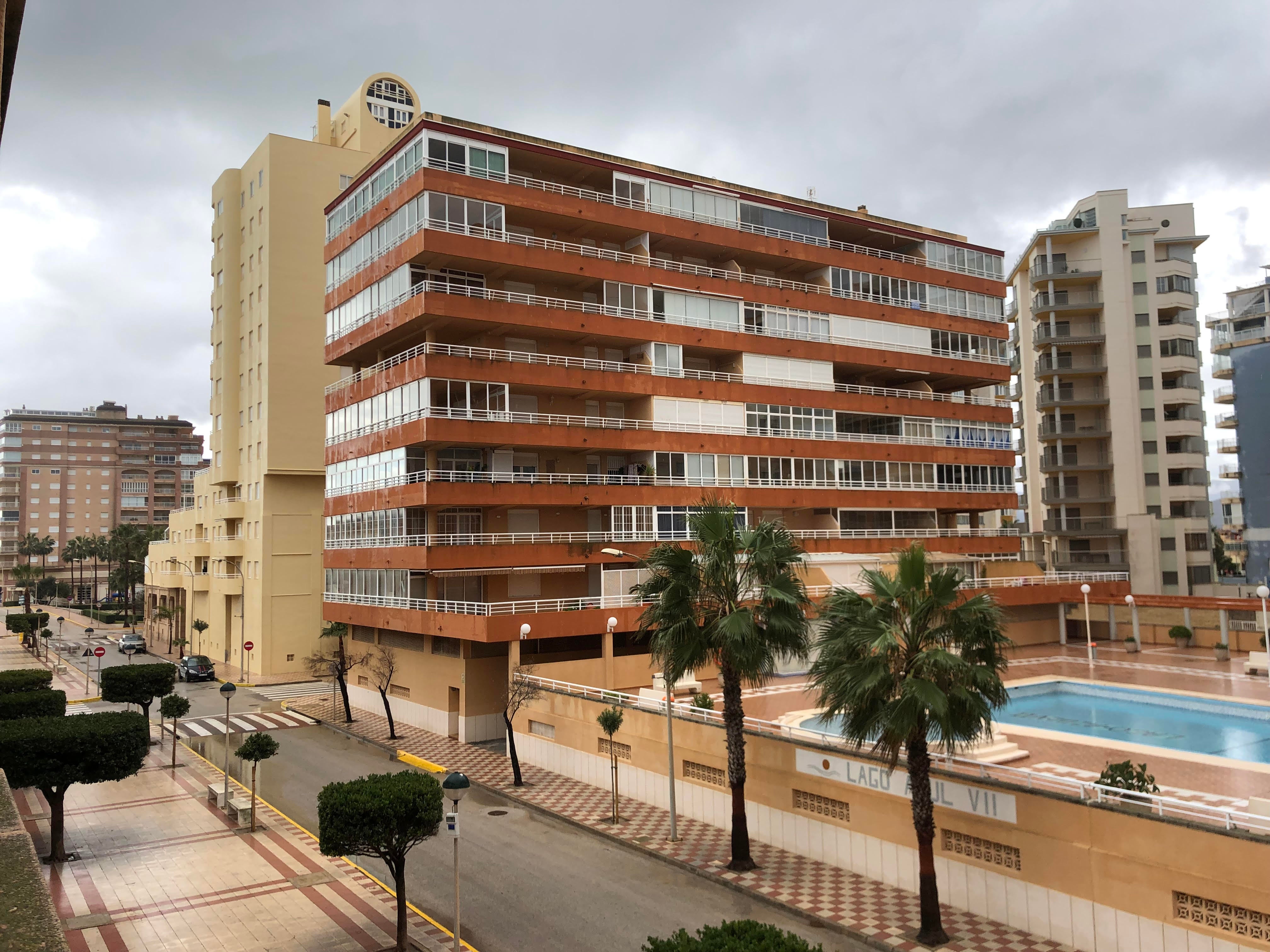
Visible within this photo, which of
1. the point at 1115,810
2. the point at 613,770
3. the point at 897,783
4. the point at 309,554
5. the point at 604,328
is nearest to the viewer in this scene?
the point at 1115,810

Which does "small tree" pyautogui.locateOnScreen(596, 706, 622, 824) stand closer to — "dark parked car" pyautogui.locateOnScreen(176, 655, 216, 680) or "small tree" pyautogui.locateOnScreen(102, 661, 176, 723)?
"small tree" pyautogui.locateOnScreen(102, 661, 176, 723)

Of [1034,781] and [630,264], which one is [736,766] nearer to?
[1034,781]

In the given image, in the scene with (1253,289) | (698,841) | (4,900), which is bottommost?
(698,841)

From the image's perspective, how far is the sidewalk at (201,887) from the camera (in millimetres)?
17750

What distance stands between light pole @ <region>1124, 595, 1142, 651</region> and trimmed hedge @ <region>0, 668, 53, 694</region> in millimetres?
51629

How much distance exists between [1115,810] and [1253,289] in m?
77.1

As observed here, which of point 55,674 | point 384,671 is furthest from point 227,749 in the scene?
point 55,674

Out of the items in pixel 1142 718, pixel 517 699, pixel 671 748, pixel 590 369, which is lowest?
pixel 1142 718

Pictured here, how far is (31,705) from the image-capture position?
28562 millimetres

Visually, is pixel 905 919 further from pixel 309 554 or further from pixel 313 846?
pixel 309 554

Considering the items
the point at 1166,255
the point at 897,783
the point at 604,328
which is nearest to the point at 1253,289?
the point at 1166,255

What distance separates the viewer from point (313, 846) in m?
24.3

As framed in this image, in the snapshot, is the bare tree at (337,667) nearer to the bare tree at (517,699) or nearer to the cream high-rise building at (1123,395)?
the bare tree at (517,699)

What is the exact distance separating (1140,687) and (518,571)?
1062 inches
